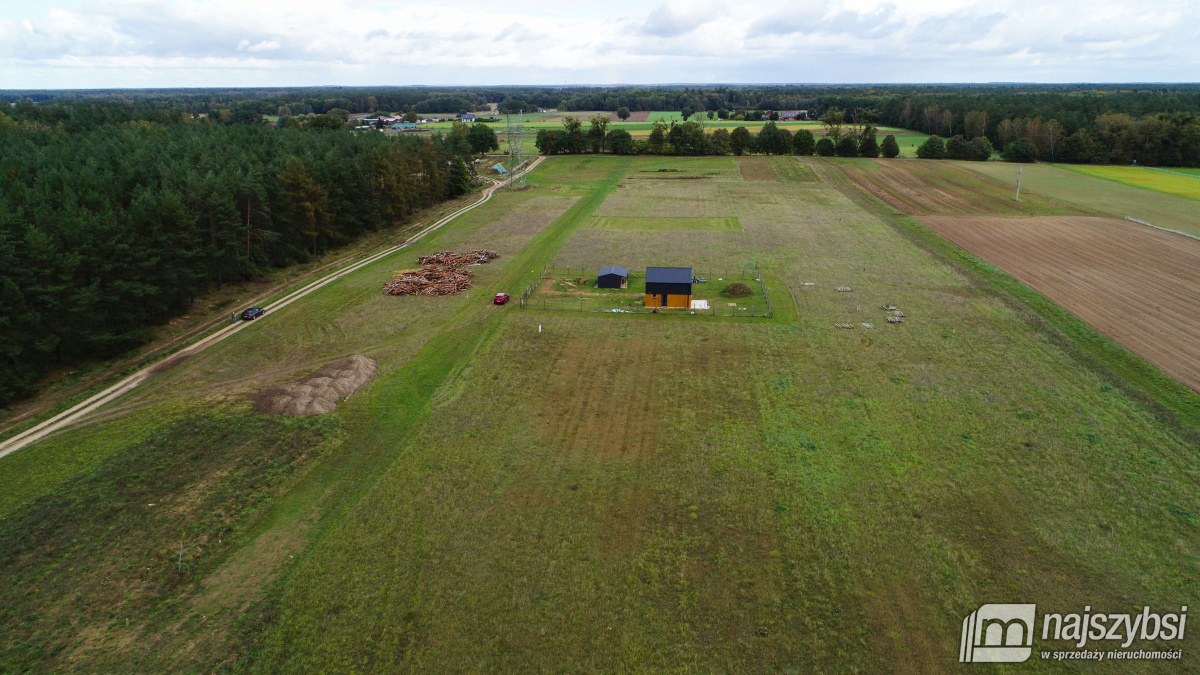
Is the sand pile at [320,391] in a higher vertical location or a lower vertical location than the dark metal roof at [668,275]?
lower

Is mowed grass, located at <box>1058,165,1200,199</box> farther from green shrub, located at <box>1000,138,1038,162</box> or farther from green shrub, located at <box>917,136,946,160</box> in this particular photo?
green shrub, located at <box>917,136,946,160</box>

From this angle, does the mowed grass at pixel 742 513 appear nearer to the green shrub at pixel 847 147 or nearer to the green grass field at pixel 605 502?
the green grass field at pixel 605 502

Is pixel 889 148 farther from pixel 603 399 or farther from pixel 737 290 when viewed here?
pixel 603 399

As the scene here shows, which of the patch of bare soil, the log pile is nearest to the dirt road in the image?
the log pile

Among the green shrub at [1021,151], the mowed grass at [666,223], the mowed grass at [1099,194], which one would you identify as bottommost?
the mowed grass at [666,223]

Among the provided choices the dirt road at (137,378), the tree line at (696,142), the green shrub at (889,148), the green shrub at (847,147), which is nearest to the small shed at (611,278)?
the dirt road at (137,378)

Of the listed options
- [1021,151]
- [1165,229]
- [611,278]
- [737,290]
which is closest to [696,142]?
[1021,151]
